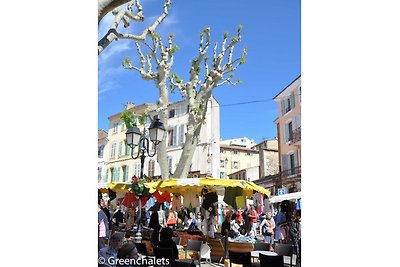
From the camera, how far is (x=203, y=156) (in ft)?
14.3

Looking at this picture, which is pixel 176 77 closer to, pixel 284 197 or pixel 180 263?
pixel 180 263

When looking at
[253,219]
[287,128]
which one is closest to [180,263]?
[287,128]

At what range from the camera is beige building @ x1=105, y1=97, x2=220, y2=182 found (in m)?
2.82

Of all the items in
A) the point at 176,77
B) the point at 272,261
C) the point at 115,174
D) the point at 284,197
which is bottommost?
the point at 272,261

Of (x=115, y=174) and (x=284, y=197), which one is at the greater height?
(x=115, y=174)

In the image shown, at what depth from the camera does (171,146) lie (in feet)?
12.7

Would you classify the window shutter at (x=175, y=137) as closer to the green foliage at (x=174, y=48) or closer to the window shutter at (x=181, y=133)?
the window shutter at (x=181, y=133)

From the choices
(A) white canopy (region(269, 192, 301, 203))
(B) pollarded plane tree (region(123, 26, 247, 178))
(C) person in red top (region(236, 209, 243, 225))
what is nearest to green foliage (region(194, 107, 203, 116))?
(B) pollarded plane tree (region(123, 26, 247, 178))

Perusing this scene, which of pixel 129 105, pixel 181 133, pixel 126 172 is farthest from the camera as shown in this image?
pixel 126 172

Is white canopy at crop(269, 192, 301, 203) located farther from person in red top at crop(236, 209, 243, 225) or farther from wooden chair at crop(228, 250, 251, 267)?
wooden chair at crop(228, 250, 251, 267)

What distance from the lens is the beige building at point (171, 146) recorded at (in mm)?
2824
